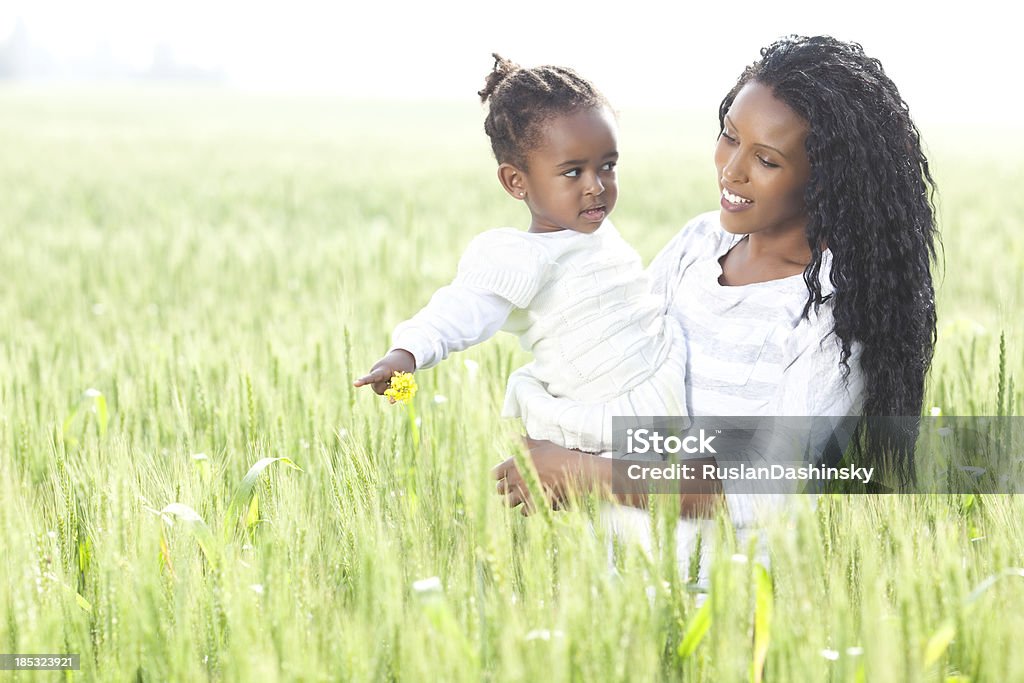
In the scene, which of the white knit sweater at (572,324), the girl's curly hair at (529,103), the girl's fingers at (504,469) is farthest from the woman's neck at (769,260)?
the girl's fingers at (504,469)

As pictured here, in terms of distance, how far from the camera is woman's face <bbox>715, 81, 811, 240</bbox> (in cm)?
176

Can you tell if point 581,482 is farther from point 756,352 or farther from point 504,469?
point 756,352

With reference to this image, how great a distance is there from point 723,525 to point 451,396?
0.88m

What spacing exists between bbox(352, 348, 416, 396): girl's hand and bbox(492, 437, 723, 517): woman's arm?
24cm

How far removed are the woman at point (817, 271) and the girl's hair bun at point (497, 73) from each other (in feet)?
1.43

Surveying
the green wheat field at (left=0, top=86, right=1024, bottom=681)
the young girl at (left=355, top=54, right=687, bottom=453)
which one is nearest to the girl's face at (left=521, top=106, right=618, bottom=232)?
the young girl at (left=355, top=54, right=687, bottom=453)

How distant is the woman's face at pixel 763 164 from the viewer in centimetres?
176

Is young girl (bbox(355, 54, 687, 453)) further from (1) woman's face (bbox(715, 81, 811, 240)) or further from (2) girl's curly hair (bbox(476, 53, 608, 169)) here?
(1) woman's face (bbox(715, 81, 811, 240))

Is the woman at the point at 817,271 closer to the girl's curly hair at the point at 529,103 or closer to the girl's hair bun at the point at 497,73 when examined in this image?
the girl's curly hair at the point at 529,103

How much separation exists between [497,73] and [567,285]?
460mm

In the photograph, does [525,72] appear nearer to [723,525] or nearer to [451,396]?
[451,396]

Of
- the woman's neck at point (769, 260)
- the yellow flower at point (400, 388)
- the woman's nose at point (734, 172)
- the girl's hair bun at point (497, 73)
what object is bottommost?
the yellow flower at point (400, 388)

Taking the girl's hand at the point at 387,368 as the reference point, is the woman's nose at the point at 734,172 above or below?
above

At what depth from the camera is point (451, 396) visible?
229cm
